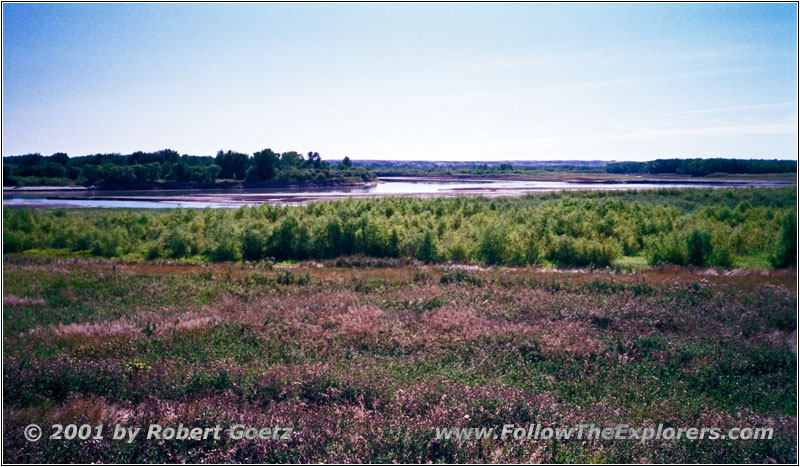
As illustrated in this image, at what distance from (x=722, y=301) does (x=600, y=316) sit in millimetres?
4560

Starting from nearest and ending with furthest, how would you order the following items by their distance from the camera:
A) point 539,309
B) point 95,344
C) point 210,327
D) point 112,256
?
point 95,344, point 210,327, point 539,309, point 112,256

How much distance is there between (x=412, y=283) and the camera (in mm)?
18219

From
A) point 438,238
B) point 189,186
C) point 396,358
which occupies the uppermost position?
point 189,186

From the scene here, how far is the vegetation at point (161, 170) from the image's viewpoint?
59.3 meters

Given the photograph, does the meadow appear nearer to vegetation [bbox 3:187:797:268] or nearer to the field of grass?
the field of grass

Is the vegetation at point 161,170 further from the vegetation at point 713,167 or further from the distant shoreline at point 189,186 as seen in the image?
the vegetation at point 713,167

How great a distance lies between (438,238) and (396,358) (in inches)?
785

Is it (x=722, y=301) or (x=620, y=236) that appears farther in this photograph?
(x=620, y=236)

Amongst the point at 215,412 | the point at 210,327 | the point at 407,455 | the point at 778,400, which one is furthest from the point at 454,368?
the point at 210,327

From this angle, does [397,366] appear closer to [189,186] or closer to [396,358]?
[396,358]

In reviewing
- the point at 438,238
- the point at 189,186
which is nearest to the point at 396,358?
the point at 438,238

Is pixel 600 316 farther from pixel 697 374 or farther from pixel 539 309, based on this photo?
pixel 697 374

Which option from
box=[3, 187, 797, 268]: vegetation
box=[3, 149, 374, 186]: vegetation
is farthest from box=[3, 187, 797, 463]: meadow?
box=[3, 149, 374, 186]: vegetation

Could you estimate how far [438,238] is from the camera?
29.5 metres
